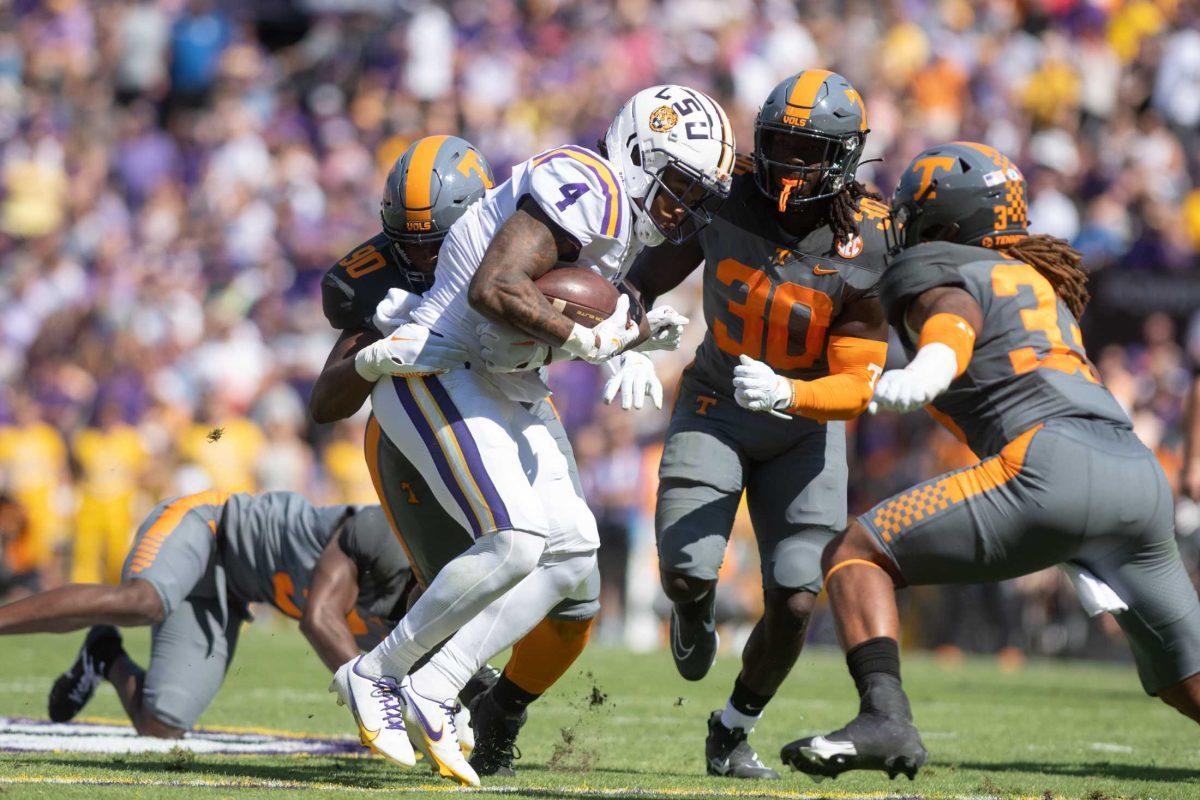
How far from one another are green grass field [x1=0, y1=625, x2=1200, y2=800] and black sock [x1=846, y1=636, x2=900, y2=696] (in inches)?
25.3

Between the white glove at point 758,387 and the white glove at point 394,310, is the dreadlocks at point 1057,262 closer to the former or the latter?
the white glove at point 758,387

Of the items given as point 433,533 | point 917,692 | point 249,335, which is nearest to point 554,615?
point 433,533

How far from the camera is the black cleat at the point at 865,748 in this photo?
12.0 feet

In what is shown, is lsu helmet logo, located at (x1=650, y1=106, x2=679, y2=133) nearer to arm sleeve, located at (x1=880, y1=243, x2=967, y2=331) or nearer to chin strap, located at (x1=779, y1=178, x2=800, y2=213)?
chin strap, located at (x1=779, y1=178, x2=800, y2=213)

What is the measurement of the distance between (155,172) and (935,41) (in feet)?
23.2

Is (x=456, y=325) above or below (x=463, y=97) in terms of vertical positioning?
below

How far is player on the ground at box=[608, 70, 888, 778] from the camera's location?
5.18 meters

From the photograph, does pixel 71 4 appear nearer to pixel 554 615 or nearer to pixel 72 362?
pixel 72 362

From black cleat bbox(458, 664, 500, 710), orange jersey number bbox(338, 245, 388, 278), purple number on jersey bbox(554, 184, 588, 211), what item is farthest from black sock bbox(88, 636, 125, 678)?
purple number on jersey bbox(554, 184, 588, 211)

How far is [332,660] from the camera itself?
18.6ft

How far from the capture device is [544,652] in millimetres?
5137

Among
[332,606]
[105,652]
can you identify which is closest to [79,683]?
[105,652]

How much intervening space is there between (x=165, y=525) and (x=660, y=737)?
201 cm

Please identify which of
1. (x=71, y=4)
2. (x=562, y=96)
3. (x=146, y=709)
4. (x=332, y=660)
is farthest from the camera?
(x=71, y=4)
